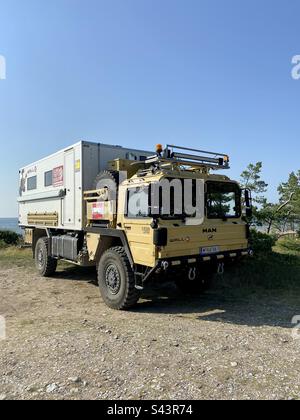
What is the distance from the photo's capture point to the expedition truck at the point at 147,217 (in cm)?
658

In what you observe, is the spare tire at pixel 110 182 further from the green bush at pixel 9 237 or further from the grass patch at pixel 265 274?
the green bush at pixel 9 237

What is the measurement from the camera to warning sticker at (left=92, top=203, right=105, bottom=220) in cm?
804

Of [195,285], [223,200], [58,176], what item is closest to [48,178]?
[58,176]

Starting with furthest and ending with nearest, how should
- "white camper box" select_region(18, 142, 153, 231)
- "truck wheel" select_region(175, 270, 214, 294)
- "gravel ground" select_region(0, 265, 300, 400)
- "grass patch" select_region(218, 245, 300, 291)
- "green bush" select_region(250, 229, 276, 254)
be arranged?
"green bush" select_region(250, 229, 276, 254), "grass patch" select_region(218, 245, 300, 291), "white camper box" select_region(18, 142, 153, 231), "truck wheel" select_region(175, 270, 214, 294), "gravel ground" select_region(0, 265, 300, 400)

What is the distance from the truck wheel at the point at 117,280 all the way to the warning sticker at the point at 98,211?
919 millimetres

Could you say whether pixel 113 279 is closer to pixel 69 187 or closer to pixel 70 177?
pixel 69 187

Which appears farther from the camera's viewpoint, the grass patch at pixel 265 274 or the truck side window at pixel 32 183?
the truck side window at pixel 32 183

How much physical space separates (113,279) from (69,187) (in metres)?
3.33

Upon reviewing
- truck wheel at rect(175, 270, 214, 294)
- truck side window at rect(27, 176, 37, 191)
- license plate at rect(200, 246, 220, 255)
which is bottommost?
truck wheel at rect(175, 270, 214, 294)

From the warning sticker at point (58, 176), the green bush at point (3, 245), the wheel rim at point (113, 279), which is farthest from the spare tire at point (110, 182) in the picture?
the green bush at point (3, 245)

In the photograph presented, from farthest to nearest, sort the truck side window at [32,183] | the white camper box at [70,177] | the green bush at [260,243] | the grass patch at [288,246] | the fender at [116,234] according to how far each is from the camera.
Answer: the grass patch at [288,246] < the truck side window at [32,183] < the green bush at [260,243] < the white camper box at [70,177] < the fender at [116,234]

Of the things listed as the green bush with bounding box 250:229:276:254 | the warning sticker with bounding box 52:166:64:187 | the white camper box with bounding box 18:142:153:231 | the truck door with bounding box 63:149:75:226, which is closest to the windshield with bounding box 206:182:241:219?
the white camper box with bounding box 18:142:153:231

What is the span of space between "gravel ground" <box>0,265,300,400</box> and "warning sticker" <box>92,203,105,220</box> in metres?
1.93

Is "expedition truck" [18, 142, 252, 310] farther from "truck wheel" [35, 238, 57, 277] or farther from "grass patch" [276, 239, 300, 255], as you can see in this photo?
"grass patch" [276, 239, 300, 255]
